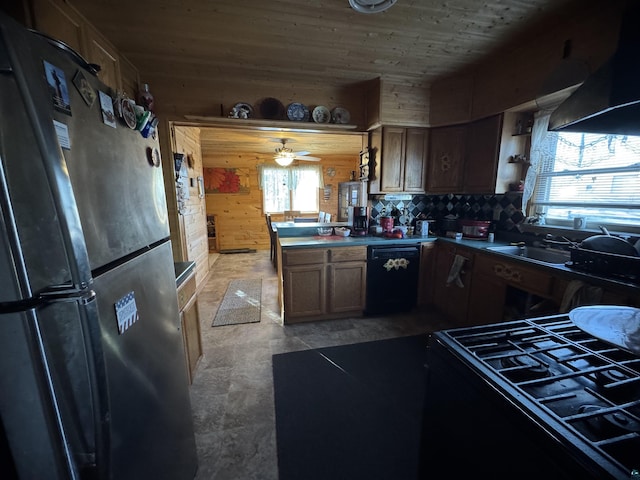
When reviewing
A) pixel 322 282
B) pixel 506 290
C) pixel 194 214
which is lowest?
pixel 322 282

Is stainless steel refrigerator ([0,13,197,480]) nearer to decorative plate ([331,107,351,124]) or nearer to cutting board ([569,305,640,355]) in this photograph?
cutting board ([569,305,640,355])

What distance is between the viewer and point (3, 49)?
0.47 metres

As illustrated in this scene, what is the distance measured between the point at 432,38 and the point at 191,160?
3297 millimetres

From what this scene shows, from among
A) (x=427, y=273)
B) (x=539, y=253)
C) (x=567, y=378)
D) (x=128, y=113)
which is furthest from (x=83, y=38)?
(x=539, y=253)

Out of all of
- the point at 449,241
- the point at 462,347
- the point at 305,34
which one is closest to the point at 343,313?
the point at 449,241

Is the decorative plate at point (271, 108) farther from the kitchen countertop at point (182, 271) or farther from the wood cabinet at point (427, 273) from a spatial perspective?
the wood cabinet at point (427, 273)

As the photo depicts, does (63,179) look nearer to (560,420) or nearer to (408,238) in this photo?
(560,420)

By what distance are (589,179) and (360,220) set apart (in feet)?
6.67

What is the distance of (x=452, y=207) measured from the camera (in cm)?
334

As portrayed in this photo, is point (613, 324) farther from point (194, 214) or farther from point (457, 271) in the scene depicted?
point (194, 214)

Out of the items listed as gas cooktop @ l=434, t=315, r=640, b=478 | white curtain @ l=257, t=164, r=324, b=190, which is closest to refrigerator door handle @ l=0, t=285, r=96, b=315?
gas cooktop @ l=434, t=315, r=640, b=478

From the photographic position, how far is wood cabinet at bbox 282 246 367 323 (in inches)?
105

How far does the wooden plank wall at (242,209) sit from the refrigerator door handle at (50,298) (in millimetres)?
6290

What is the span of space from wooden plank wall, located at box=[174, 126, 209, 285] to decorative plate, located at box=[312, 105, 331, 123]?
1.68 metres
